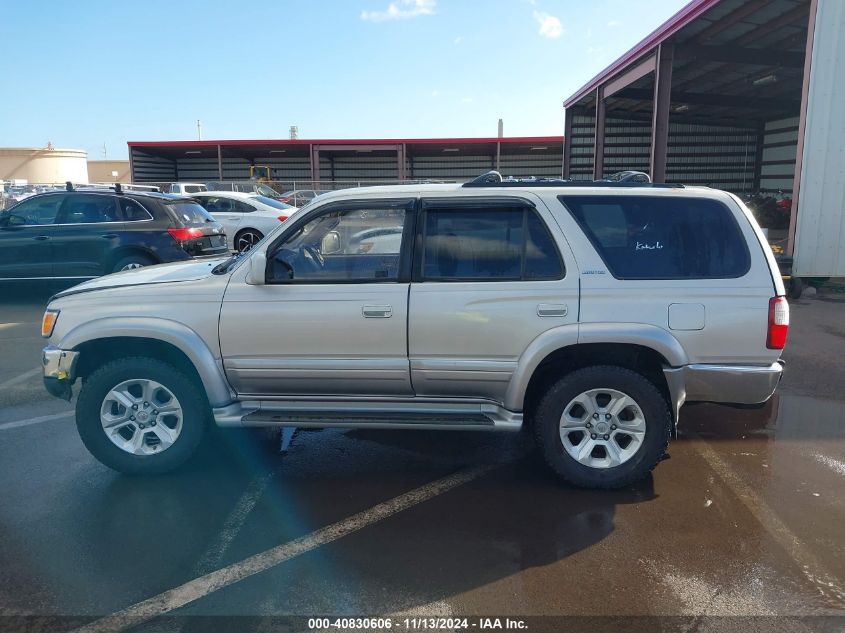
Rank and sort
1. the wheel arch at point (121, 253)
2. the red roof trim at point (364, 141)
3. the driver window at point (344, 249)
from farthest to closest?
the red roof trim at point (364, 141) < the wheel arch at point (121, 253) < the driver window at point (344, 249)

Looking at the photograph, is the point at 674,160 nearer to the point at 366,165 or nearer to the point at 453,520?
the point at 366,165

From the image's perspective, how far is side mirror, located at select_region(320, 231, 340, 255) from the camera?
4.35m

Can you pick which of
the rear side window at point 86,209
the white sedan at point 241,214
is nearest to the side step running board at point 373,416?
the rear side window at point 86,209

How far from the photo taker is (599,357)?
13.0 ft

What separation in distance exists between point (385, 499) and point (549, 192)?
214 cm

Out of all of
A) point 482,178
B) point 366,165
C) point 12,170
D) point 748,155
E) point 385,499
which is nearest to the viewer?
point 385,499

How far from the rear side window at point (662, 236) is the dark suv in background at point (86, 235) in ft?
24.5

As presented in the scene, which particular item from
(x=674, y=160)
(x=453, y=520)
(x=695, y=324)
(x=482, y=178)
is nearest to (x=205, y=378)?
(x=453, y=520)

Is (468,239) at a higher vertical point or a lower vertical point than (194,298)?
higher

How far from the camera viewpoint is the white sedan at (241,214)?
1531 centimetres

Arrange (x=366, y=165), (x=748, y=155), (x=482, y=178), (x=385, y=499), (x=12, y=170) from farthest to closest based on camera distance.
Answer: (x=12, y=170), (x=366, y=165), (x=748, y=155), (x=482, y=178), (x=385, y=499)

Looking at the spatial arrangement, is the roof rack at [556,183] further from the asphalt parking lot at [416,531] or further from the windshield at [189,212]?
the windshield at [189,212]

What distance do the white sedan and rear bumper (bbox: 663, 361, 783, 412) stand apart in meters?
12.6

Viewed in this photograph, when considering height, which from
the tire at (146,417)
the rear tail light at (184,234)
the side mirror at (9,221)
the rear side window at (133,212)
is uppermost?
the rear side window at (133,212)
